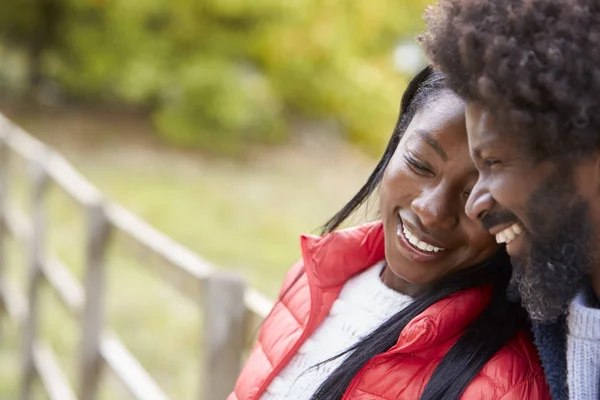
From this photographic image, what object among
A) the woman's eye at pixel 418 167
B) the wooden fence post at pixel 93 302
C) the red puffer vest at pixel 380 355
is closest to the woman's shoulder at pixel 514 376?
the red puffer vest at pixel 380 355

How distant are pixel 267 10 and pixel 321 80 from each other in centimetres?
111

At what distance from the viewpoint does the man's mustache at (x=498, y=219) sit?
3.24 feet

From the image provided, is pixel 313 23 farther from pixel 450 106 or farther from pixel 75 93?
pixel 450 106

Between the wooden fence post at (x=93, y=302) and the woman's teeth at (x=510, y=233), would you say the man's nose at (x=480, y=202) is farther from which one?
the wooden fence post at (x=93, y=302)

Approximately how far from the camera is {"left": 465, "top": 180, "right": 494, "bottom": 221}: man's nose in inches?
39.6

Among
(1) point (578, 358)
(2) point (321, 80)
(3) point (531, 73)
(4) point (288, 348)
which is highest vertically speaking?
(3) point (531, 73)

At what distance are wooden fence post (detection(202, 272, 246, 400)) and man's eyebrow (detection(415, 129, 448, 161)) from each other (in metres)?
0.86

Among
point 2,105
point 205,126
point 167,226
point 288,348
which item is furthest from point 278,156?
point 288,348

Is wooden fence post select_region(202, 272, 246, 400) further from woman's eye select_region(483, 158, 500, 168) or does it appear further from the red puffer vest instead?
woman's eye select_region(483, 158, 500, 168)

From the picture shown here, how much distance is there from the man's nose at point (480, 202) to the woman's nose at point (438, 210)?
0.14m

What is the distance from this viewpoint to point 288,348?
1350 millimetres

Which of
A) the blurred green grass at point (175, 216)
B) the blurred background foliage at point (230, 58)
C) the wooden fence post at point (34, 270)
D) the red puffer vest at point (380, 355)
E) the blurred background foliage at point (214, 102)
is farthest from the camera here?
the blurred background foliage at point (230, 58)

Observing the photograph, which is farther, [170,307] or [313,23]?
[313,23]

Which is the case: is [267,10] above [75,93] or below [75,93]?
above
